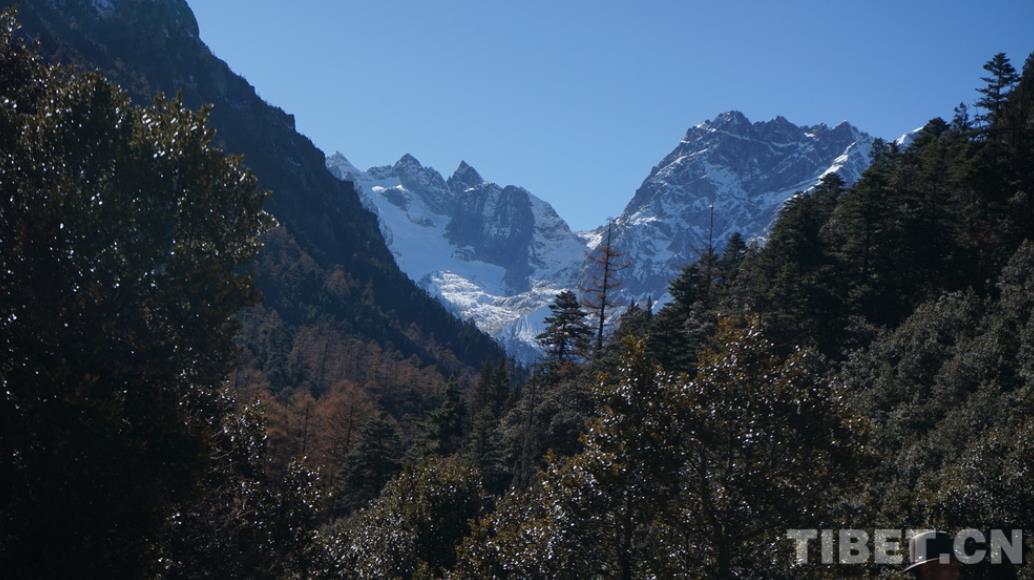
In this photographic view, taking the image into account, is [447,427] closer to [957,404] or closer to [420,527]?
[420,527]

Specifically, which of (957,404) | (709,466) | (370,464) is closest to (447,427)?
(370,464)

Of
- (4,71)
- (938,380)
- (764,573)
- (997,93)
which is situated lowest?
(764,573)

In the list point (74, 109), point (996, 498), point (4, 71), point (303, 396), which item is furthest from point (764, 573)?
point (303, 396)

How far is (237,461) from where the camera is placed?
13.0m

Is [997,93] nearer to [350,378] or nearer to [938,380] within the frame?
[938,380]

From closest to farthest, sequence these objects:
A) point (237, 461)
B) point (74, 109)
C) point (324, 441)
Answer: point (74, 109)
point (237, 461)
point (324, 441)

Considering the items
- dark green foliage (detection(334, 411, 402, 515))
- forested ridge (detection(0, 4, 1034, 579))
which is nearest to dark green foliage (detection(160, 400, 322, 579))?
forested ridge (detection(0, 4, 1034, 579))

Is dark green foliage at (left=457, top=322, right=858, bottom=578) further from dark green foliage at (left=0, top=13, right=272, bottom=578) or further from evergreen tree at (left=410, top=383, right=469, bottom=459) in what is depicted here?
evergreen tree at (left=410, top=383, right=469, bottom=459)

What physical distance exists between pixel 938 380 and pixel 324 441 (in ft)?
172

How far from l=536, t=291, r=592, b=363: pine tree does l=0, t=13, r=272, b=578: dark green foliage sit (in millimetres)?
34604

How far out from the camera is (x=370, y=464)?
164ft

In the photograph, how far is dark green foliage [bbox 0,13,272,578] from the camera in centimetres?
879

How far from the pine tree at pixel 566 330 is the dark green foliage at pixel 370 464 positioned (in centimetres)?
1242
